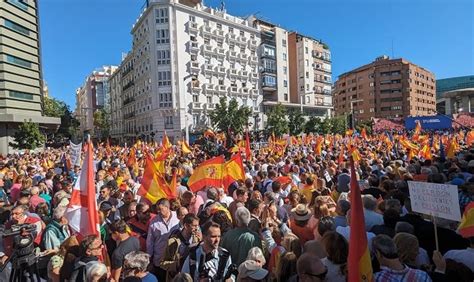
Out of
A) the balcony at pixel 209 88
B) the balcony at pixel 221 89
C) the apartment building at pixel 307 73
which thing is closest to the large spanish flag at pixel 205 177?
the balcony at pixel 209 88

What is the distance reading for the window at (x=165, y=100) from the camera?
162 feet

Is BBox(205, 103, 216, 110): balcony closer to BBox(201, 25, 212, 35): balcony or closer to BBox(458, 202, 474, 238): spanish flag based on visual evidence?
BBox(201, 25, 212, 35): balcony

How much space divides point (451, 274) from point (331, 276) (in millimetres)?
977

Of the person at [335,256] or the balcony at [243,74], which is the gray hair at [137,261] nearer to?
the person at [335,256]

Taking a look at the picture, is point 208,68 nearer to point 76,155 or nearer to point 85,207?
point 76,155

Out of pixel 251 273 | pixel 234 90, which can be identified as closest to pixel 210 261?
pixel 251 273

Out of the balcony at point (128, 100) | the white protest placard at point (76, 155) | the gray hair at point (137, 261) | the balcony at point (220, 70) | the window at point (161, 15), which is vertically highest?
the window at point (161, 15)

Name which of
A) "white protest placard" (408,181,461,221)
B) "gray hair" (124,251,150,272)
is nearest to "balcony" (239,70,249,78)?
"white protest placard" (408,181,461,221)

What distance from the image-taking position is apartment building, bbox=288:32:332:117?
6912 cm

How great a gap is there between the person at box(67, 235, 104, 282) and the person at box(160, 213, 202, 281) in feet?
2.44

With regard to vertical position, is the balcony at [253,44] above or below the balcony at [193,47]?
above

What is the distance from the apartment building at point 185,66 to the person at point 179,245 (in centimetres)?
4091

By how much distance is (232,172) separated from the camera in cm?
808

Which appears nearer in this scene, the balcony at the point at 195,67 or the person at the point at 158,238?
the person at the point at 158,238
